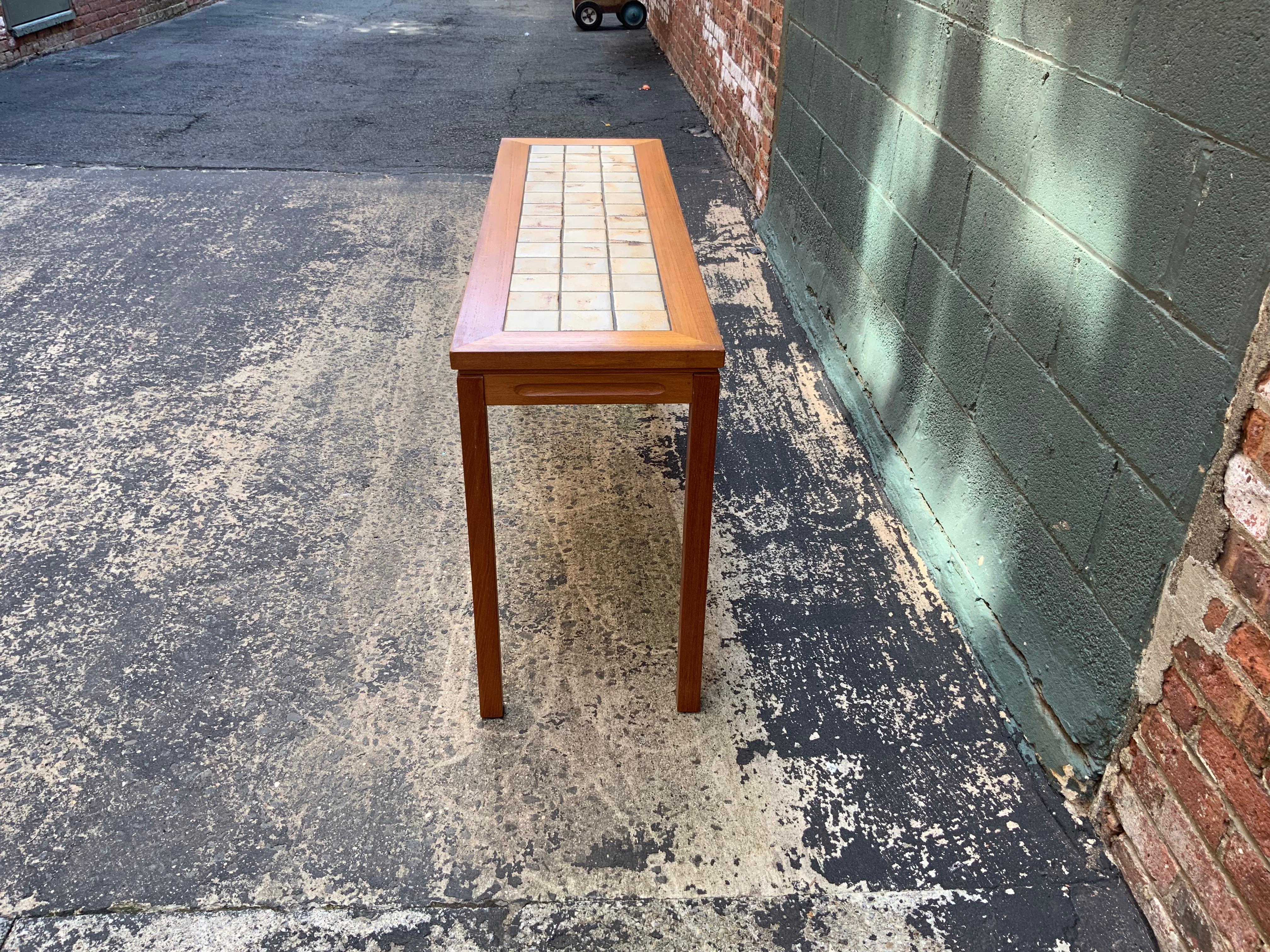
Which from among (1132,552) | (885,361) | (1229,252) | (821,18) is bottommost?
(885,361)

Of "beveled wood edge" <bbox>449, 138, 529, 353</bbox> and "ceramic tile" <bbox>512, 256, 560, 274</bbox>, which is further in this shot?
"ceramic tile" <bbox>512, 256, 560, 274</bbox>

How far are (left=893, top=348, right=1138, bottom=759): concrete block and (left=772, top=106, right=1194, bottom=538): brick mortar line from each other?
0.02 m

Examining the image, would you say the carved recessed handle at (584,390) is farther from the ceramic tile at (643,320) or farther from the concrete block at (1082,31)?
the concrete block at (1082,31)

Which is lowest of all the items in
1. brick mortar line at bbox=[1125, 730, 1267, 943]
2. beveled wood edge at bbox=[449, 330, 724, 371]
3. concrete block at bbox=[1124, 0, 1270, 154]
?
brick mortar line at bbox=[1125, 730, 1267, 943]

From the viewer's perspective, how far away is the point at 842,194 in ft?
10.6

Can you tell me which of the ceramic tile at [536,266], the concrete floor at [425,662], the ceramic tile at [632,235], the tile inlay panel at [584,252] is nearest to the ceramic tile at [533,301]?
the tile inlay panel at [584,252]

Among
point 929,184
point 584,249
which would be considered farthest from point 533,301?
point 929,184

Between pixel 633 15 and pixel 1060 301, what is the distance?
27.9 ft

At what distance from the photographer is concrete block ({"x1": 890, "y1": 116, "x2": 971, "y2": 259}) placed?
2.35 metres

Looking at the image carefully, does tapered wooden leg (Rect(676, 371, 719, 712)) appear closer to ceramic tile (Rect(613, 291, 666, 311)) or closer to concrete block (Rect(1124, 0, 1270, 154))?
ceramic tile (Rect(613, 291, 666, 311))

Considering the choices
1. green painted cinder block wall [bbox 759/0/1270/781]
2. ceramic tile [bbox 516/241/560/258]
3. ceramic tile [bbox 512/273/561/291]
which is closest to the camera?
green painted cinder block wall [bbox 759/0/1270/781]

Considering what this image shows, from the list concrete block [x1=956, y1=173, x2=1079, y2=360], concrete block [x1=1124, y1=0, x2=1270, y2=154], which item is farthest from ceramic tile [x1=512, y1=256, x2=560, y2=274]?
concrete block [x1=1124, y1=0, x2=1270, y2=154]

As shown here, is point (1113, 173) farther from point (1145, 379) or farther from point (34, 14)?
point (34, 14)

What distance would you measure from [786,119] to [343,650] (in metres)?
2.87
